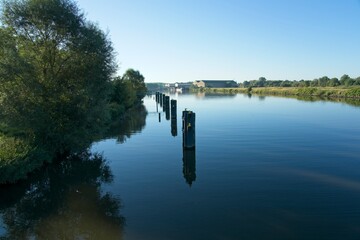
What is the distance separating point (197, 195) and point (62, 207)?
7.52m

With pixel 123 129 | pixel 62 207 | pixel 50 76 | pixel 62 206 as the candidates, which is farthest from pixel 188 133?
pixel 123 129

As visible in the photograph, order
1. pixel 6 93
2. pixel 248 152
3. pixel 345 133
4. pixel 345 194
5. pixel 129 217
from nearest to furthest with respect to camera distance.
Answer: pixel 129 217 → pixel 345 194 → pixel 6 93 → pixel 248 152 → pixel 345 133

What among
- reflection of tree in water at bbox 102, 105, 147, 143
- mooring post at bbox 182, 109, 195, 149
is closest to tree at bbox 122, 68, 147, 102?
reflection of tree in water at bbox 102, 105, 147, 143

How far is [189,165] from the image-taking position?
81.4 ft

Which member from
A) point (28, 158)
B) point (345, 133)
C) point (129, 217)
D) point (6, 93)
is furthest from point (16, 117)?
point (345, 133)

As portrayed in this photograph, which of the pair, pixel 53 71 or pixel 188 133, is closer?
pixel 53 71

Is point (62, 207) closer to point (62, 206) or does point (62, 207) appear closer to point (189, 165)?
point (62, 206)

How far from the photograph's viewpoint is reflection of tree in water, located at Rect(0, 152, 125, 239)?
44.8 ft

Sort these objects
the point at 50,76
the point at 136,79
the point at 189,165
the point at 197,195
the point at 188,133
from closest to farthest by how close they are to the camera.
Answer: the point at 197,195
the point at 189,165
the point at 50,76
the point at 188,133
the point at 136,79

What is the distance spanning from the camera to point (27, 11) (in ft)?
83.6

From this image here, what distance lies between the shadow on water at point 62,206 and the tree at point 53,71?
3.43 meters

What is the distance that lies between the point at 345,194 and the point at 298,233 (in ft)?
21.2

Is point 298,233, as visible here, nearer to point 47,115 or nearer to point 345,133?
point 47,115

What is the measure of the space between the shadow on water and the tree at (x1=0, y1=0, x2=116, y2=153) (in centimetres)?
343
